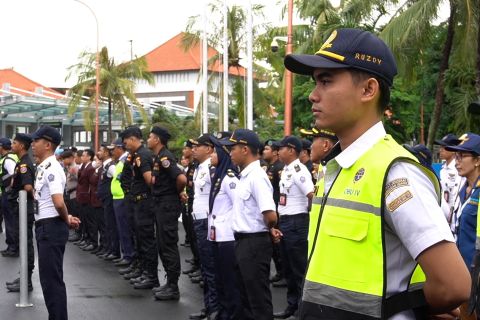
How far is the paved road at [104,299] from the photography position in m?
8.55

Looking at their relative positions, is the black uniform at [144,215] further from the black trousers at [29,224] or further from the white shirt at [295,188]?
the white shirt at [295,188]

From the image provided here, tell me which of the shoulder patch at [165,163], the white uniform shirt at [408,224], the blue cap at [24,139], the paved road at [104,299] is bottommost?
the paved road at [104,299]

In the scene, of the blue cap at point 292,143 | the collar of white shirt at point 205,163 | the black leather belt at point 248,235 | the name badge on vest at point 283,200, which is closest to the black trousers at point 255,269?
the black leather belt at point 248,235

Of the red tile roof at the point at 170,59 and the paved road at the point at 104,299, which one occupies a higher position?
the red tile roof at the point at 170,59

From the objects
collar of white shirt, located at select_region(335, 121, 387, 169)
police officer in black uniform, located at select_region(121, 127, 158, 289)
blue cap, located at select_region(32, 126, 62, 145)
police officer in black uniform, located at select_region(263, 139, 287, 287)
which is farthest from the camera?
police officer in black uniform, located at select_region(263, 139, 287, 287)

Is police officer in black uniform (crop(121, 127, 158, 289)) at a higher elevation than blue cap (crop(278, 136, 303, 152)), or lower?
lower

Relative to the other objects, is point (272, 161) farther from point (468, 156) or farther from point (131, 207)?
point (468, 156)

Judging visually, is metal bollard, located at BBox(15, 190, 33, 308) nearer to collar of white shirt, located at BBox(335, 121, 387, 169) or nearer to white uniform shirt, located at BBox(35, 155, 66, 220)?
white uniform shirt, located at BBox(35, 155, 66, 220)

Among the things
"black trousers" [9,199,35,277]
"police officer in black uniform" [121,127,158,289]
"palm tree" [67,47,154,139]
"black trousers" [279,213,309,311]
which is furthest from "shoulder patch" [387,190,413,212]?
"palm tree" [67,47,154,139]

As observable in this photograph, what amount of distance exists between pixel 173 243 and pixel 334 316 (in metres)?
7.41

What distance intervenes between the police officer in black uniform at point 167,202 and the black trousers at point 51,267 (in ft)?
7.77

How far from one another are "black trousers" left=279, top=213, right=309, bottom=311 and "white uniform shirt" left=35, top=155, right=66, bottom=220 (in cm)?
289

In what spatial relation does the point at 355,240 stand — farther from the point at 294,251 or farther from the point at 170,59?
the point at 170,59

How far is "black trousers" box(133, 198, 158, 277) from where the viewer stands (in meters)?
10.4
